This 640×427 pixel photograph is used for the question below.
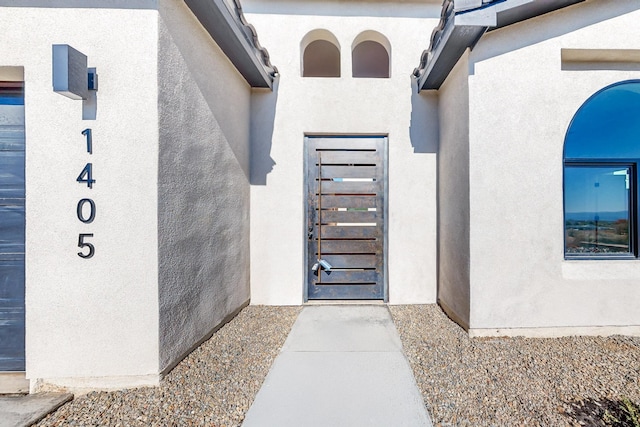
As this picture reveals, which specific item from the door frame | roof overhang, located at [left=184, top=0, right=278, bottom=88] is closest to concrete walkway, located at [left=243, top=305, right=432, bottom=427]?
the door frame

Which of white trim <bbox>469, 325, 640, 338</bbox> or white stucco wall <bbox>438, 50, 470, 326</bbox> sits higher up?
white stucco wall <bbox>438, 50, 470, 326</bbox>

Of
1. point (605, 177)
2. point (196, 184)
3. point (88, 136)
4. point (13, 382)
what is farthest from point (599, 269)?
point (13, 382)

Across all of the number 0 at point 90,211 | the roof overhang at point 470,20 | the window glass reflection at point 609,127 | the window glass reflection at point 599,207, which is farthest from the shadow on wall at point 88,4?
the window glass reflection at point 599,207

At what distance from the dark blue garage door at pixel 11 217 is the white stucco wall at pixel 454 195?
18.2ft

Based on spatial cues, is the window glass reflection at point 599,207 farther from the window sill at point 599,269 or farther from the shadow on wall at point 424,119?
the shadow on wall at point 424,119

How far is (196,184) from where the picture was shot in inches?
150

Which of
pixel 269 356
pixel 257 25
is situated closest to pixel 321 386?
pixel 269 356

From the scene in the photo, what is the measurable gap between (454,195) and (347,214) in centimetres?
193

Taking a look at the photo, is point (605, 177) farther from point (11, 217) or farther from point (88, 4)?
point (11, 217)

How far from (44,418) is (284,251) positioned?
3667mm

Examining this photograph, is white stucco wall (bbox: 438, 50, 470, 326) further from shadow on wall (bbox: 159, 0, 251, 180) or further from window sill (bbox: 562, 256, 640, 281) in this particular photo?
shadow on wall (bbox: 159, 0, 251, 180)

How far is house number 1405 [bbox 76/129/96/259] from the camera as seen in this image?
9.73 feet

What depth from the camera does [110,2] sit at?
2996 mm

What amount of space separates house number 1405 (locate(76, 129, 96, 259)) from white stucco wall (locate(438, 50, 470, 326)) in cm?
469
